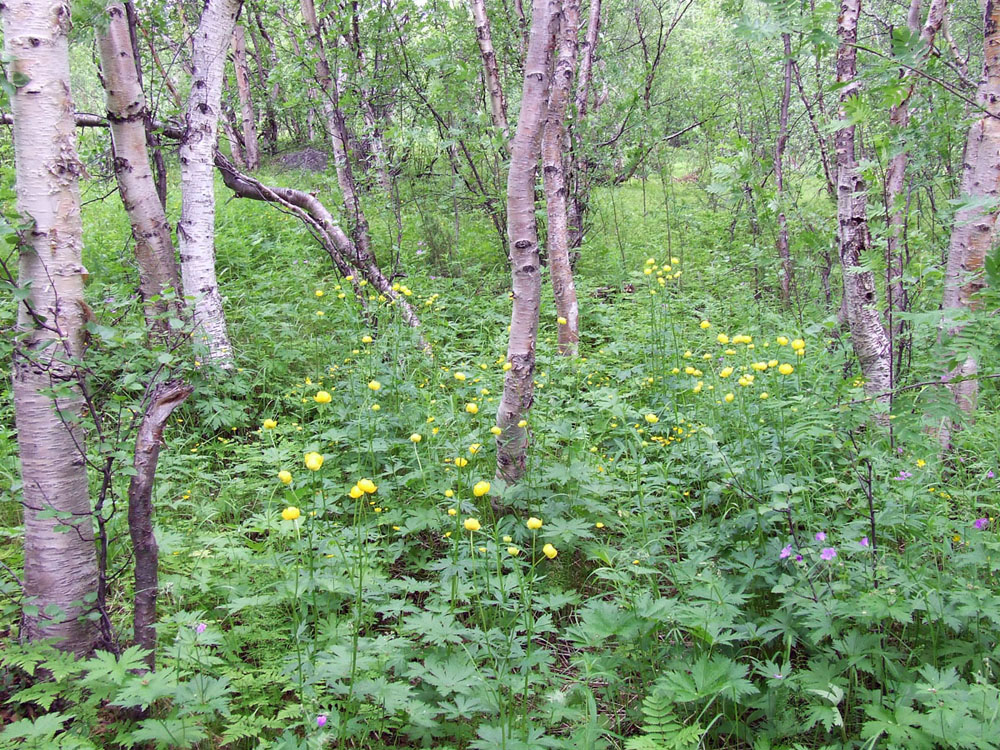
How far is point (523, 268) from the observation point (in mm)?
2840

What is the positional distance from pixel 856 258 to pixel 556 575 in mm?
2538

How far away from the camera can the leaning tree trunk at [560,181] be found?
16.1 feet

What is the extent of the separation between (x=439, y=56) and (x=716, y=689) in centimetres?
574

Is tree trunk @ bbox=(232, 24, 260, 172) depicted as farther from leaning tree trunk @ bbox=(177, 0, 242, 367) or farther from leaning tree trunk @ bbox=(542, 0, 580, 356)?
leaning tree trunk @ bbox=(542, 0, 580, 356)

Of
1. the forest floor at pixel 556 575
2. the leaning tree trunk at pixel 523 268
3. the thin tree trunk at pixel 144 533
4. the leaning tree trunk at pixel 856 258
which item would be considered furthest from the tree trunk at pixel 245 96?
the thin tree trunk at pixel 144 533

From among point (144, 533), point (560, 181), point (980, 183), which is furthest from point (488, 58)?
point (144, 533)

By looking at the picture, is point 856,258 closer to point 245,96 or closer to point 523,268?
point 523,268

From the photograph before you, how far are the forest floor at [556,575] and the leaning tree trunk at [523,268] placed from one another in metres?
0.18

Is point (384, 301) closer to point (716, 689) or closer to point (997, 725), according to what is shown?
point (716, 689)

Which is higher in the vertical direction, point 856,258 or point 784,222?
point 784,222

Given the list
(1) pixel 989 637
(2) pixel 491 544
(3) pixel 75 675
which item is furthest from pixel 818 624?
(3) pixel 75 675

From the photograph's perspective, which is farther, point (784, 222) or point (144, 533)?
point (784, 222)

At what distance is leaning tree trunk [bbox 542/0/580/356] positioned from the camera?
491cm

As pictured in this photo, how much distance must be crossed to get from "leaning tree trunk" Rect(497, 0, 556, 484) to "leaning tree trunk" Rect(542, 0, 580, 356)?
208 centimetres
